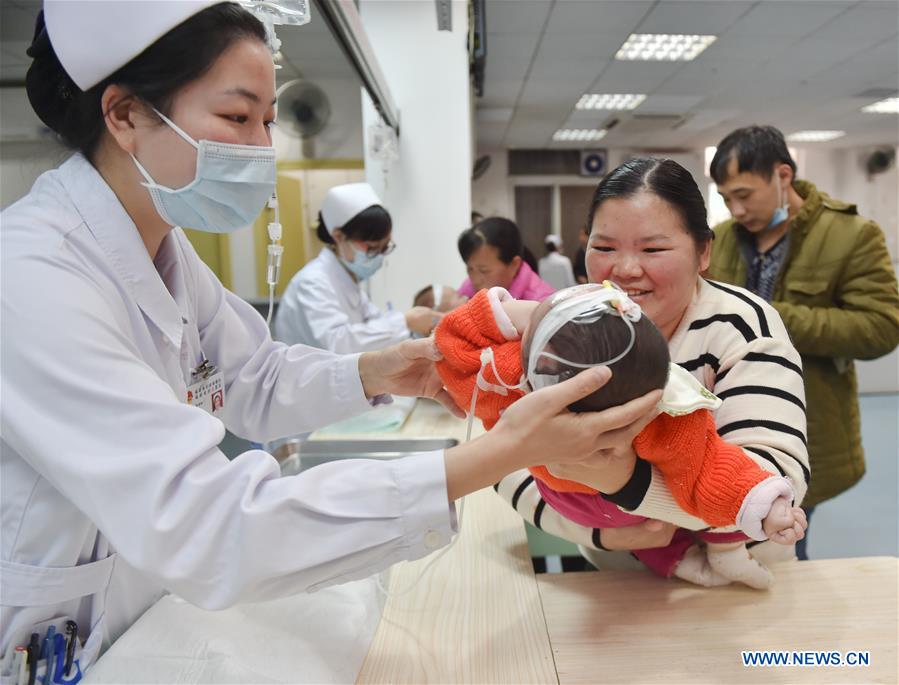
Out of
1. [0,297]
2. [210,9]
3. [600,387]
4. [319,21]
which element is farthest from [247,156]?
[319,21]

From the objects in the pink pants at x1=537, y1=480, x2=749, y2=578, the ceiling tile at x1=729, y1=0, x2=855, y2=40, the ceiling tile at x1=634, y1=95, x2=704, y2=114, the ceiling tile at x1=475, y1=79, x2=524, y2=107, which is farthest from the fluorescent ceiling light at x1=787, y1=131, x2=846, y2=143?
the pink pants at x1=537, y1=480, x2=749, y2=578

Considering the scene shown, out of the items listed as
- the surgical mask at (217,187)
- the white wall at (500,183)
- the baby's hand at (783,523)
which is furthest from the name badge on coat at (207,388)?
the white wall at (500,183)

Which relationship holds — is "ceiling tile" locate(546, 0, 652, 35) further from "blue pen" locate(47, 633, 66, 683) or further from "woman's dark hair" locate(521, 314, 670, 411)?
"blue pen" locate(47, 633, 66, 683)

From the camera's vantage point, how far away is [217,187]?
36.9 inches

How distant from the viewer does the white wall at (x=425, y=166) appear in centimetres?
345

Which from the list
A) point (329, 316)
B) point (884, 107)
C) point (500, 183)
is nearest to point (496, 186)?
point (500, 183)

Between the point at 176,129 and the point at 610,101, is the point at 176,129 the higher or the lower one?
the lower one

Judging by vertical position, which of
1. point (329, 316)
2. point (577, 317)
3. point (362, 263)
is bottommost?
point (329, 316)

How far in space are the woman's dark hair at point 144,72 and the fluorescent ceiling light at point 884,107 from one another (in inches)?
382

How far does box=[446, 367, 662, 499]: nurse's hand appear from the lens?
72cm

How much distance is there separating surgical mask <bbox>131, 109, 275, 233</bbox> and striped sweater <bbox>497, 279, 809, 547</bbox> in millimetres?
796

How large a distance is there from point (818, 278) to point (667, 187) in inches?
44.8

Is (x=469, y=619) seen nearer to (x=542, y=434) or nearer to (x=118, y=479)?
(x=542, y=434)

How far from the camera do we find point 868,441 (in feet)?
14.8
